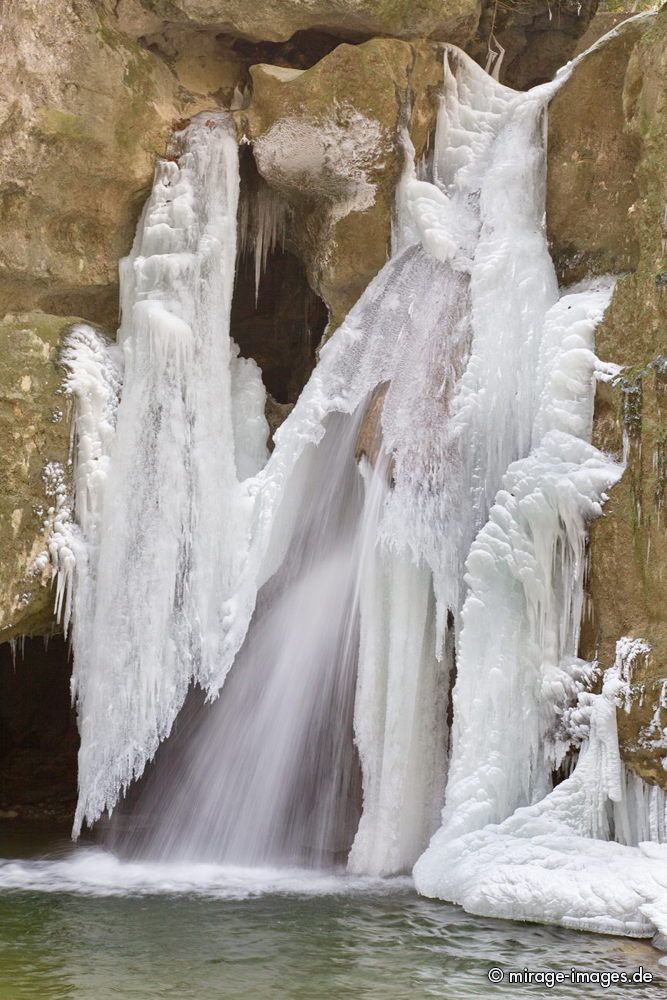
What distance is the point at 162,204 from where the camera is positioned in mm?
8359

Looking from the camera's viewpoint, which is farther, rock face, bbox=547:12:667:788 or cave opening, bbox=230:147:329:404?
cave opening, bbox=230:147:329:404

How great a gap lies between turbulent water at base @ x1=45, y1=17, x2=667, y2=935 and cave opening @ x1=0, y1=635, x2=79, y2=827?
332 centimetres

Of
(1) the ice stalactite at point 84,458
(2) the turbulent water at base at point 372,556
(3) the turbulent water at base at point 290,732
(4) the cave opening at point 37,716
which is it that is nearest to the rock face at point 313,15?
(2) the turbulent water at base at point 372,556

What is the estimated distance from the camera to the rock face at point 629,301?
5965 mm

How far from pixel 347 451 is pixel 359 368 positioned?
2.13ft

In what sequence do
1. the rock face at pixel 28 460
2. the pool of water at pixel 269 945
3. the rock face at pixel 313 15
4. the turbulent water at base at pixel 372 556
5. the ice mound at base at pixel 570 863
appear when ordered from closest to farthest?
the pool of water at pixel 269 945 < the ice mound at base at pixel 570 863 < the turbulent water at base at pixel 372 556 < the rock face at pixel 28 460 < the rock face at pixel 313 15

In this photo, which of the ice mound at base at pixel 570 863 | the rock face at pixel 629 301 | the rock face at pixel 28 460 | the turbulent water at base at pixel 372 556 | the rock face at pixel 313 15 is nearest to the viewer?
the ice mound at base at pixel 570 863

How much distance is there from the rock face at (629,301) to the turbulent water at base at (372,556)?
0.13 metres

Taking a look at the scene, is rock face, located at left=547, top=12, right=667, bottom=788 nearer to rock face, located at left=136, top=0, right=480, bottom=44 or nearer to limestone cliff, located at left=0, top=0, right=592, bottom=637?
limestone cliff, located at left=0, top=0, right=592, bottom=637

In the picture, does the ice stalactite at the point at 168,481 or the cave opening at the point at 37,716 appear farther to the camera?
the cave opening at the point at 37,716

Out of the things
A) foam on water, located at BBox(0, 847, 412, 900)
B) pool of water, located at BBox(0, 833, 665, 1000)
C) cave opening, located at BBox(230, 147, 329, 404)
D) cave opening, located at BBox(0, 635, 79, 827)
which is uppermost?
cave opening, located at BBox(230, 147, 329, 404)

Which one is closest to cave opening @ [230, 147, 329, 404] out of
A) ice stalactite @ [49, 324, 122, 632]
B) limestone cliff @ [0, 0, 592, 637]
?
limestone cliff @ [0, 0, 592, 637]

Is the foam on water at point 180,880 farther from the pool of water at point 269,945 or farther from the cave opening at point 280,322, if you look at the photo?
the cave opening at point 280,322

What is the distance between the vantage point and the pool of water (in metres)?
4.37
